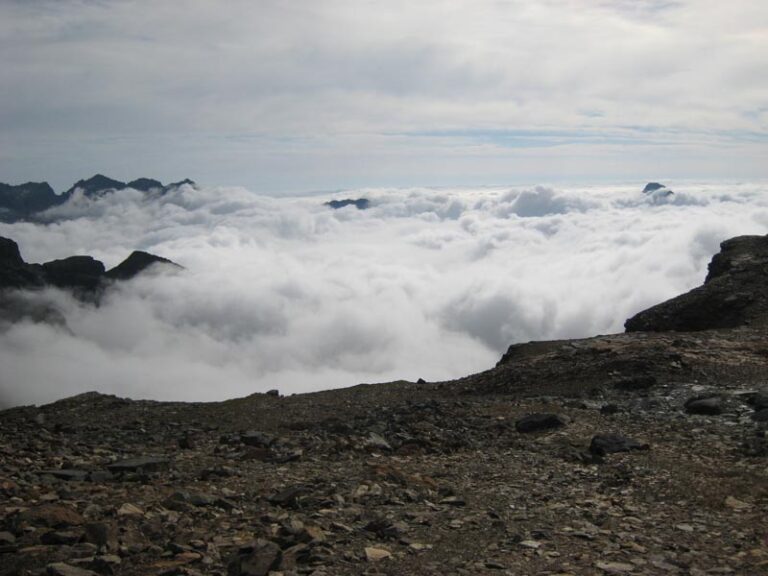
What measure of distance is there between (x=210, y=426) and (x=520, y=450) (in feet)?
37.3

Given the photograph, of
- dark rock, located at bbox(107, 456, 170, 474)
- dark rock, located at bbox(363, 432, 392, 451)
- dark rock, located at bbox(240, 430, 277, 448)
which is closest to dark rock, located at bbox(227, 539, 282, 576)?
dark rock, located at bbox(107, 456, 170, 474)

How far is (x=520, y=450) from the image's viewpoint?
689 inches

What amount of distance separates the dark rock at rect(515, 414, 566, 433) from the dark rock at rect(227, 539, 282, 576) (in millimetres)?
11782

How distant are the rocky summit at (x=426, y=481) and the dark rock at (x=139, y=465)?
72 mm

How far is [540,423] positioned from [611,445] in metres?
3.34

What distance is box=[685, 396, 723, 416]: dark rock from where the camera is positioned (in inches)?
768

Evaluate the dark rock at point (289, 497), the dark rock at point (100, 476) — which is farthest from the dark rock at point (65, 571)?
the dark rock at point (100, 476)

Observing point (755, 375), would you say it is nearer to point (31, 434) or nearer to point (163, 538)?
point (163, 538)

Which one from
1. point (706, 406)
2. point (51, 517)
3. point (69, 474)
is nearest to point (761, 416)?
point (706, 406)

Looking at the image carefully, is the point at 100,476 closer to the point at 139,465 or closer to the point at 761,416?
the point at 139,465

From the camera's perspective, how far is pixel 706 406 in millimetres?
19688

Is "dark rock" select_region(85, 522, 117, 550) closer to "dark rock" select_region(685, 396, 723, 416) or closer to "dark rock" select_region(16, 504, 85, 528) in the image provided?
"dark rock" select_region(16, 504, 85, 528)

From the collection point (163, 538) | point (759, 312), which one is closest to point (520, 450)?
point (163, 538)

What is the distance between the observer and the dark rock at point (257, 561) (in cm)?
884
